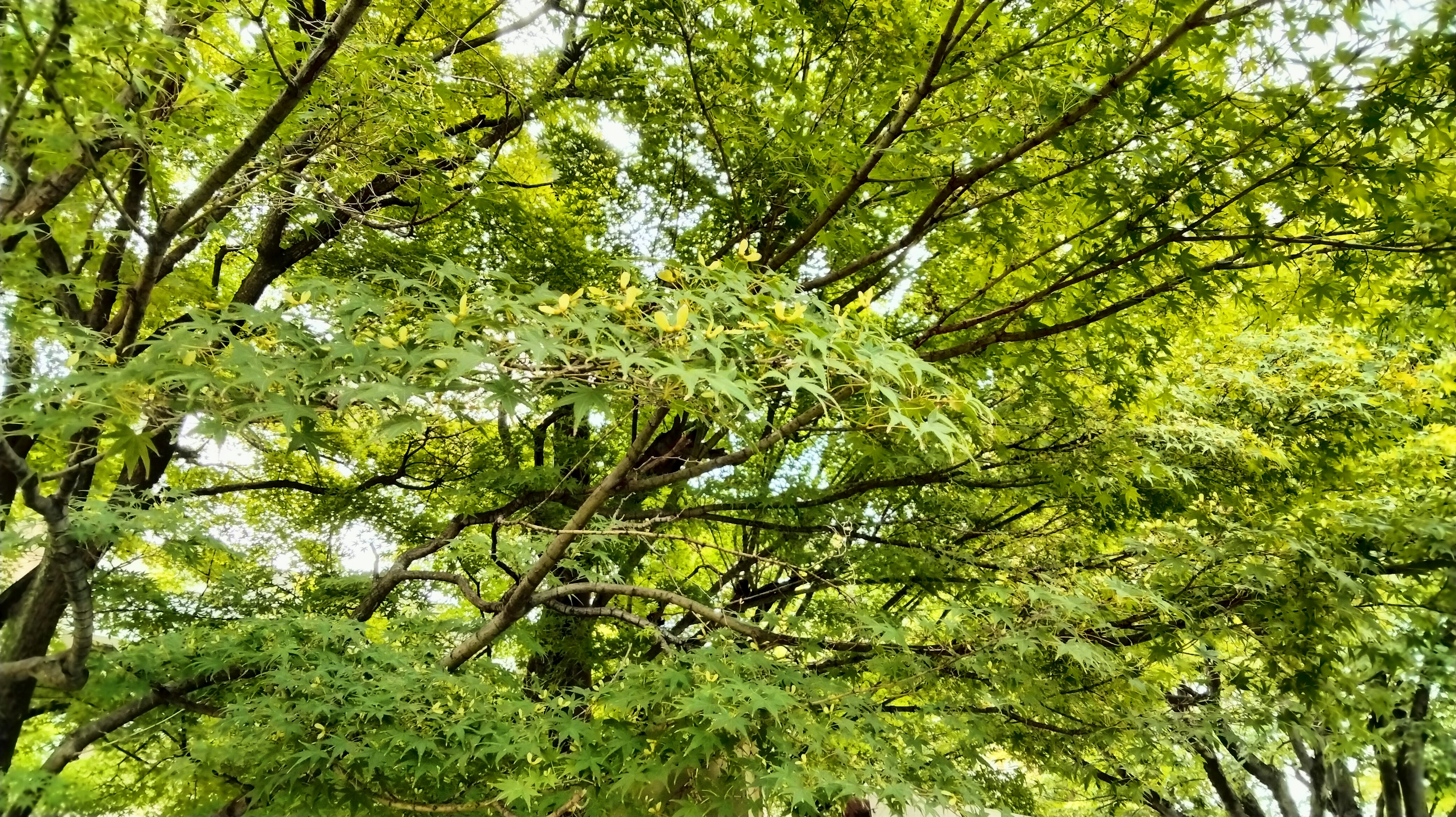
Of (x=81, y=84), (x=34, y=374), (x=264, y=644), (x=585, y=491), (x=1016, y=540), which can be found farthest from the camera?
(x=585, y=491)

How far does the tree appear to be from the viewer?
1715 millimetres

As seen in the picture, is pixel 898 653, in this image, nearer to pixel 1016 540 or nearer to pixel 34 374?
pixel 1016 540

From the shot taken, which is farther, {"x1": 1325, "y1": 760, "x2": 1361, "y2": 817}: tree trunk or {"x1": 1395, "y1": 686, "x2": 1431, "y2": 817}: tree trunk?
{"x1": 1325, "y1": 760, "x2": 1361, "y2": 817}: tree trunk

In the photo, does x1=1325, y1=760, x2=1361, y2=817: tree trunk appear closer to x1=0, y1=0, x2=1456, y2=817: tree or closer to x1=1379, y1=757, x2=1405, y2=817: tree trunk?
x1=0, y1=0, x2=1456, y2=817: tree

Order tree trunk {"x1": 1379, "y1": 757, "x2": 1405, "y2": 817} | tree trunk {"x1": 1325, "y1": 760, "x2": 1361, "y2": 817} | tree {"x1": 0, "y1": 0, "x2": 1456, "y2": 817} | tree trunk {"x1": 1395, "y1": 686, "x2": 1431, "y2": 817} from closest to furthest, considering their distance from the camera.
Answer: tree {"x1": 0, "y1": 0, "x2": 1456, "y2": 817}, tree trunk {"x1": 1395, "y1": 686, "x2": 1431, "y2": 817}, tree trunk {"x1": 1379, "y1": 757, "x2": 1405, "y2": 817}, tree trunk {"x1": 1325, "y1": 760, "x2": 1361, "y2": 817}

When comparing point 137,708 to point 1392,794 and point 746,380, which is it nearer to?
point 746,380

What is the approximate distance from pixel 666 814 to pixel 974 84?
2.70 m

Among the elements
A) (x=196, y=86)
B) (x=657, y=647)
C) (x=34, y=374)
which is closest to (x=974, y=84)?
(x=196, y=86)

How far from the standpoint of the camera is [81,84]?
5.32 feet

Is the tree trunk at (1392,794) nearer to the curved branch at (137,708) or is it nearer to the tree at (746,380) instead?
the tree at (746,380)

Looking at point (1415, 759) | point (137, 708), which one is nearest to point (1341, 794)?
point (1415, 759)

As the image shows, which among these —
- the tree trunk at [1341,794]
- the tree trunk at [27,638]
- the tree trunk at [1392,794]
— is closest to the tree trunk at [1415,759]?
the tree trunk at [1392,794]

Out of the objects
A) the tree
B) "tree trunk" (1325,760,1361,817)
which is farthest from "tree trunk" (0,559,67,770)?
"tree trunk" (1325,760,1361,817)

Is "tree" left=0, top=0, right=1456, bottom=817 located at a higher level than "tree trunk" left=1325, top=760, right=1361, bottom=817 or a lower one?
higher
